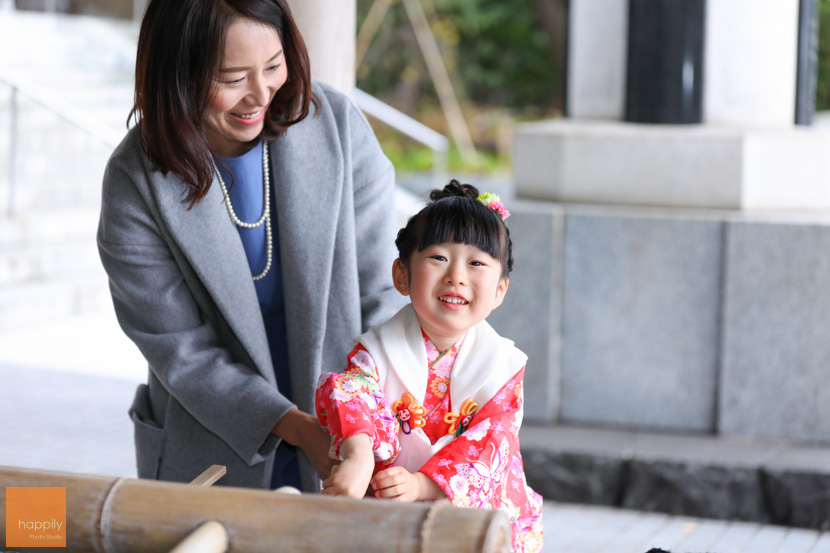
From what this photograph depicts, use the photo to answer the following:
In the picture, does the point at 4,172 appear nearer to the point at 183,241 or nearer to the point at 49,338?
the point at 49,338

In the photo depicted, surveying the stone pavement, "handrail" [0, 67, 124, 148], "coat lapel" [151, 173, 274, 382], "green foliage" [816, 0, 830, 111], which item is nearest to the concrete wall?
the stone pavement

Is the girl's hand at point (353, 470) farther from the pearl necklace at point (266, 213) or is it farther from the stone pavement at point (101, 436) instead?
the stone pavement at point (101, 436)

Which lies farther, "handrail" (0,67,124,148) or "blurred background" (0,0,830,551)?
"handrail" (0,67,124,148)

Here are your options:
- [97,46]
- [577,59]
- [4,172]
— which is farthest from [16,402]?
[97,46]

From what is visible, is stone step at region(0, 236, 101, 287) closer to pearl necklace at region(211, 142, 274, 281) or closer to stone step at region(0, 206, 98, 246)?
stone step at region(0, 206, 98, 246)

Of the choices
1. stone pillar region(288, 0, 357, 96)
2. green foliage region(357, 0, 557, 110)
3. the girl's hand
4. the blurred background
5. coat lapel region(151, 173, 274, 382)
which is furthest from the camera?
green foliage region(357, 0, 557, 110)

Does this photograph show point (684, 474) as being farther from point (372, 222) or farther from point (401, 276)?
point (401, 276)

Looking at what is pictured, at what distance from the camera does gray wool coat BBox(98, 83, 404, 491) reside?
202cm

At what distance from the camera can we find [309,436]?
190 centimetres

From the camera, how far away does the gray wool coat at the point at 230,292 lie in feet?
6.62

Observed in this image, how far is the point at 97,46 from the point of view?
1192 centimetres

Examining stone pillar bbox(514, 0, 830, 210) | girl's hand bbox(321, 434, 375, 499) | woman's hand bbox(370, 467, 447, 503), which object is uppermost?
stone pillar bbox(514, 0, 830, 210)

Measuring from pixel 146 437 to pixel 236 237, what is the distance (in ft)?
1.75

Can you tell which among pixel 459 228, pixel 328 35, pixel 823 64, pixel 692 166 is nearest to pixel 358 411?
pixel 459 228
